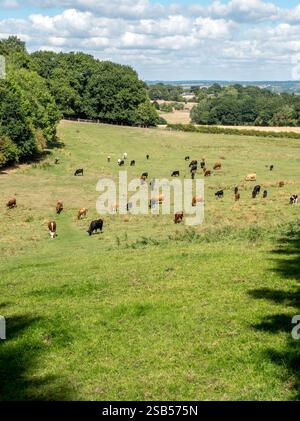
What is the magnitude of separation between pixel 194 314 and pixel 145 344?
213cm

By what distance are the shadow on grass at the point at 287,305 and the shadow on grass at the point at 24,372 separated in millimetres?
4217

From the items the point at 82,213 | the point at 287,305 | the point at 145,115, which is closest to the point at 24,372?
the point at 287,305

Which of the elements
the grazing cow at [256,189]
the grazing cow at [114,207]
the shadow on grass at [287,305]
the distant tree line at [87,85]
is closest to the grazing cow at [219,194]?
the grazing cow at [256,189]

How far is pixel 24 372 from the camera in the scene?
1038 centimetres

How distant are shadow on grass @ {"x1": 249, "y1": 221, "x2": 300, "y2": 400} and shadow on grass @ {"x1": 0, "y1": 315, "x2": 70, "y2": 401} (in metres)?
4.22

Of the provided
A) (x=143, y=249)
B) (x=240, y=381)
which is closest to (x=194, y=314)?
(x=240, y=381)

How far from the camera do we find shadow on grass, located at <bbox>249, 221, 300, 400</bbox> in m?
9.63

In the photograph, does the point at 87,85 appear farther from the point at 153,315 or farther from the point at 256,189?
the point at 153,315

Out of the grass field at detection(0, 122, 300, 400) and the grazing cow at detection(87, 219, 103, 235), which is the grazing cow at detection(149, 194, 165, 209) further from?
the grazing cow at detection(87, 219, 103, 235)

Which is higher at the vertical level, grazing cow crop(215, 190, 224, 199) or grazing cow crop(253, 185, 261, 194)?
grazing cow crop(253, 185, 261, 194)

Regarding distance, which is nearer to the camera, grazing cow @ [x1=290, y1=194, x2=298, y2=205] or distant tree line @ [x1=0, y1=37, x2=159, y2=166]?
grazing cow @ [x1=290, y1=194, x2=298, y2=205]

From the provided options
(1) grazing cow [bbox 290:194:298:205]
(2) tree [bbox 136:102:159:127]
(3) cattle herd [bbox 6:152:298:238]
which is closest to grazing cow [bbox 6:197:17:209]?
(3) cattle herd [bbox 6:152:298:238]

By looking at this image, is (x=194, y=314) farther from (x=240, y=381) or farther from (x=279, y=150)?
(x=279, y=150)

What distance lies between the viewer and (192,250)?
22.2 metres
